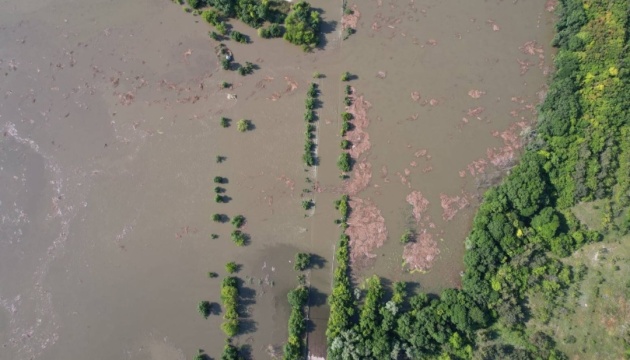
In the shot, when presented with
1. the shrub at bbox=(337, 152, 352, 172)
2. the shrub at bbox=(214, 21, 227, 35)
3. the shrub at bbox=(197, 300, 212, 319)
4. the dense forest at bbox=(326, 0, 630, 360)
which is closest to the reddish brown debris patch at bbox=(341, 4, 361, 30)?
the shrub at bbox=(214, 21, 227, 35)

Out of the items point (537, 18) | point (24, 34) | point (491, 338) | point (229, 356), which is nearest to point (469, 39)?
point (537, 18)

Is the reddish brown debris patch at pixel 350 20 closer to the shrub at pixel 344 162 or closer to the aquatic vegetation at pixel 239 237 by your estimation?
the shrub at pixel 344 162

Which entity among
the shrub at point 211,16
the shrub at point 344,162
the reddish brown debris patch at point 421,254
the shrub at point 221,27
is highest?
the shrub at point 211,16

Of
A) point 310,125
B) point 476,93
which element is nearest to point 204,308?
point 310,125

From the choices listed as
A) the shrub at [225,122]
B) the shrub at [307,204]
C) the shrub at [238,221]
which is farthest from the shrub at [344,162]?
the shrub at [225,122]

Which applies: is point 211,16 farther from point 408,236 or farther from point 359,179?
point 408,236
